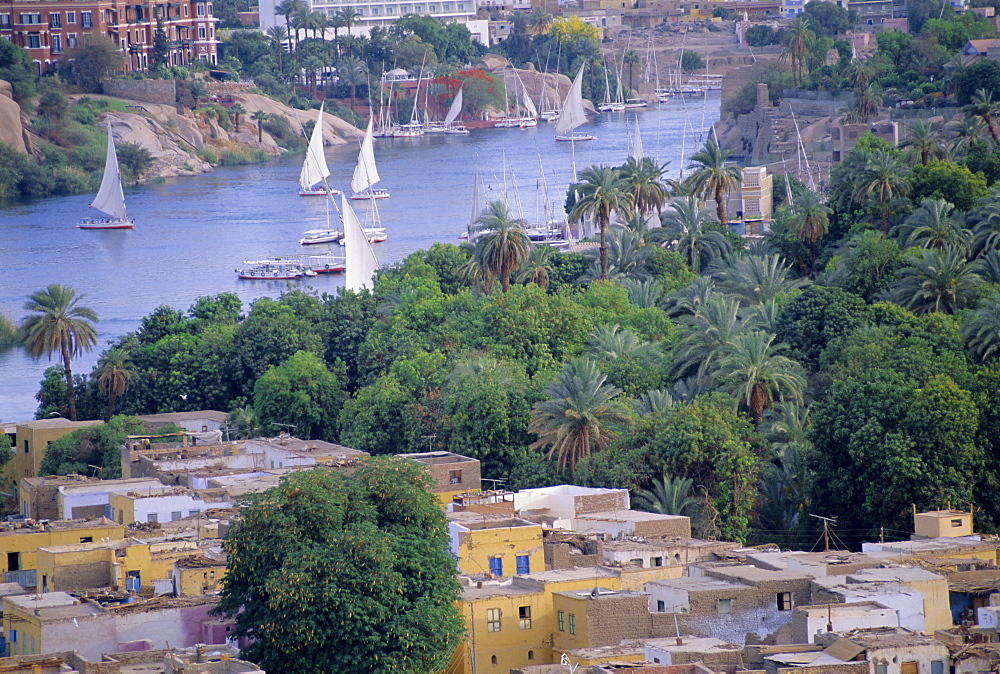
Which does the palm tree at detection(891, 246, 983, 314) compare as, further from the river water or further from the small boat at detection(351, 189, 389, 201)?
the small boat at detection(351, 189, 389, 201)

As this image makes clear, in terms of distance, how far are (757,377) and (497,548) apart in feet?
39.2

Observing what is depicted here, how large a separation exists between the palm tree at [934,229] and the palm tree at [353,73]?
327ft

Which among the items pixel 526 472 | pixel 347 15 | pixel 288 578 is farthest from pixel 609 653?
pixel 347 15

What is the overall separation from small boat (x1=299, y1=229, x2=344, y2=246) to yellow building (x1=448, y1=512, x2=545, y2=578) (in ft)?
205

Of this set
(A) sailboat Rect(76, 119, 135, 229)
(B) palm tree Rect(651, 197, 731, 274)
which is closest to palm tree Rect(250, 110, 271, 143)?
(A) sailboat Rect(76, 119, 135, 229)

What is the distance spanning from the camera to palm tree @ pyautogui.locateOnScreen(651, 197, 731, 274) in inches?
2361

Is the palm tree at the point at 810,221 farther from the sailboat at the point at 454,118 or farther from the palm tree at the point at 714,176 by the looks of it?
the sailboat at the point at 454,118

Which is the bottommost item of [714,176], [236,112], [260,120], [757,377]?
[757,377]

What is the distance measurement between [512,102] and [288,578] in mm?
134893

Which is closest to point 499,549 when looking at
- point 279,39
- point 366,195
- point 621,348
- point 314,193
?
point 621,348

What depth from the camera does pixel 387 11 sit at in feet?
552

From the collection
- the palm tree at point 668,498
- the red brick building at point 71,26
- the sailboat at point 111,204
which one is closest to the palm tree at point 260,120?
the red brick building at point 71,26

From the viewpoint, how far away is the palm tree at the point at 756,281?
52875 millimetres

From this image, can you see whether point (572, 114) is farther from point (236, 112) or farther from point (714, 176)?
point (714, 176)
